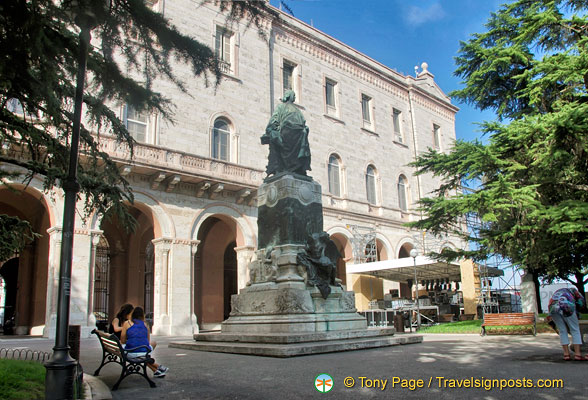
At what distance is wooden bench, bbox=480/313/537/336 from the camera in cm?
1330

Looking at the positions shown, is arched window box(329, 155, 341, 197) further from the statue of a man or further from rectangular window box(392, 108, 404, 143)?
the statue of a man

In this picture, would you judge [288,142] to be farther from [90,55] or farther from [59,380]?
[59,380]

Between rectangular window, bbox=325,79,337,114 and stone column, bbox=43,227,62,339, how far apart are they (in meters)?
16.8

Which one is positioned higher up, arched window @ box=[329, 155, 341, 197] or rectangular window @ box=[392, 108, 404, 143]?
rectangular window @ box=[392, 108, 404, 143]

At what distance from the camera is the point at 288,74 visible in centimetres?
2622

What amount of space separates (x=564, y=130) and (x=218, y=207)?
13.1m

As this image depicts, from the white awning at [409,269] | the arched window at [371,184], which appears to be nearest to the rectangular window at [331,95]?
the arched window at [371,184]

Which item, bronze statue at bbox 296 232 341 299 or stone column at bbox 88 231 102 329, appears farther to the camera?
stone column at bbox 88 231 102 329

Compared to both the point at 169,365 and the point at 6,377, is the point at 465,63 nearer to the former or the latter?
the point at 169,365

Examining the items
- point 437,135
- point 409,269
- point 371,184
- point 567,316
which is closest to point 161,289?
point 409,269

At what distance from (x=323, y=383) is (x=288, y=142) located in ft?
21.9

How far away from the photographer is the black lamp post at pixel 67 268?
4668 mm

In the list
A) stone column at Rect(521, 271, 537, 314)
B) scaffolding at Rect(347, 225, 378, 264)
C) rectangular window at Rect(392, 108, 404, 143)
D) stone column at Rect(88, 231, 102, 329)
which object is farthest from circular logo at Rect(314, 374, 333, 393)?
rectangular window at Rect(392, 108, 404, 143)

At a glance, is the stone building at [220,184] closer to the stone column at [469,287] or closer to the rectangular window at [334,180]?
the rectangular window at [334,180]
